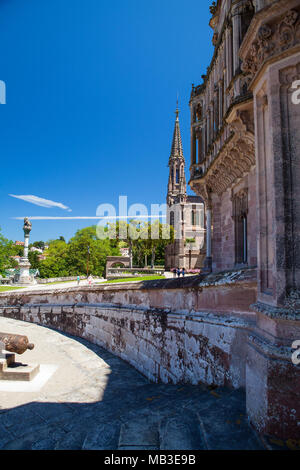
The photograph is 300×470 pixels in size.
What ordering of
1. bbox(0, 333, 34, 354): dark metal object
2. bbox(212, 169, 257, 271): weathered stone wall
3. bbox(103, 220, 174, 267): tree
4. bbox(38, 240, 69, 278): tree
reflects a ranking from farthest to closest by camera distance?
bbox(38, 240, 69, 278): tree < bbox(103, 220, 174, 267): tree < bbox(212, 169, 257, 271): weathered stone wall < bbox(0, 333, 34, 354): dark metal object

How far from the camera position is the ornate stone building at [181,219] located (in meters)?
50.4

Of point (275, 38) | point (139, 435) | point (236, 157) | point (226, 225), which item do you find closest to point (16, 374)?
point (139, 435)

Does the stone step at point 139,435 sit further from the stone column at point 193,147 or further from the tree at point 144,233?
the tree at point 144,233

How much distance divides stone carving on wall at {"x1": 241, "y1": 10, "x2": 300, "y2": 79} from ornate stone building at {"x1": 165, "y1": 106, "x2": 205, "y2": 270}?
150ft

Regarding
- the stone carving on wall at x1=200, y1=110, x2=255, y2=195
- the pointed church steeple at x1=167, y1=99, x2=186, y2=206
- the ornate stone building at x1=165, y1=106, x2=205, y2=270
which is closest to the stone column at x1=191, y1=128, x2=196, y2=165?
the stone carving on wall at x1=200, y1=110, x2=255, y2=195

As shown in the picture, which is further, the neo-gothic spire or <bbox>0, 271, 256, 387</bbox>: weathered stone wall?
the neo-gothic spire

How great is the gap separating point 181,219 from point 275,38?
53.2 m

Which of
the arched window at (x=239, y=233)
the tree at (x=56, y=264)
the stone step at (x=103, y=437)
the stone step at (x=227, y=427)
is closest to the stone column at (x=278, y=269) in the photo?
the stone step at (x=227, y=427)

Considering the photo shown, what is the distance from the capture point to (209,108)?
11297mm

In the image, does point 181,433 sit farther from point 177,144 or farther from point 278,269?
point 177,144

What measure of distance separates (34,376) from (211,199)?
9057mm

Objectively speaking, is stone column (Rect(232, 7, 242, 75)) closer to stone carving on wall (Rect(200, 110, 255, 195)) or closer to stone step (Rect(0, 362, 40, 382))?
stone carving on wall (Rect(200, 110, 255, 195))

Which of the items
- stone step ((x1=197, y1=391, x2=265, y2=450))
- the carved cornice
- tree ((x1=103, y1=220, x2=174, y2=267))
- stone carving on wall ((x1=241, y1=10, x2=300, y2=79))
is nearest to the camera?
stone step ((x1=197, y1=391, x2=265, y2=450))

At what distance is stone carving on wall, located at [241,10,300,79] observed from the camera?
2693 millimetres
